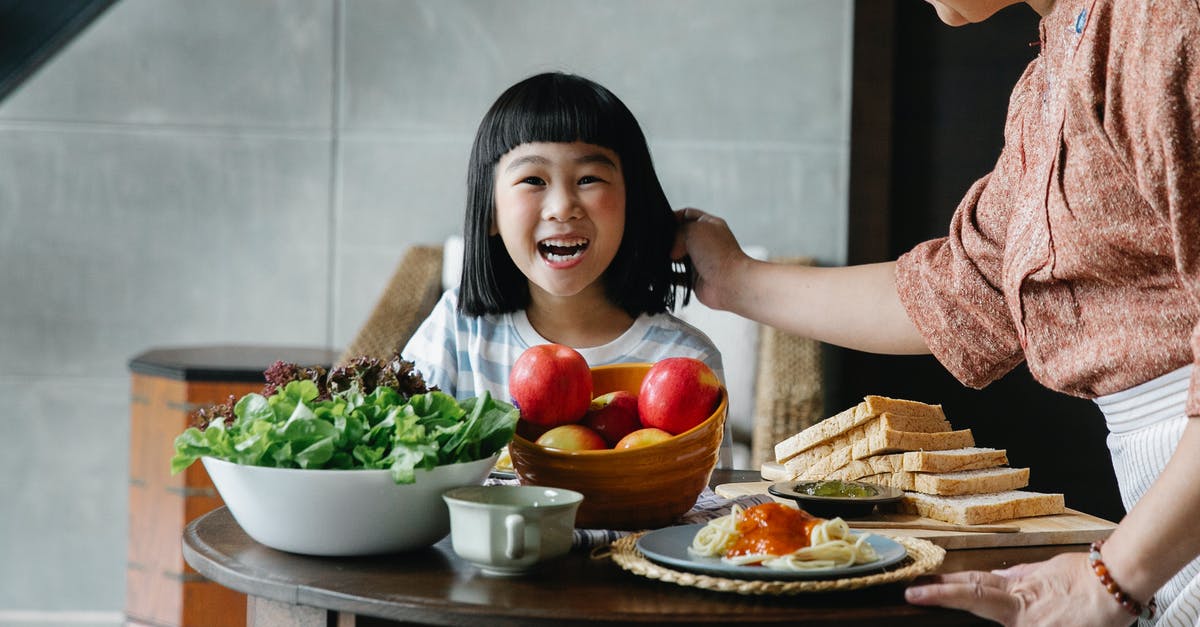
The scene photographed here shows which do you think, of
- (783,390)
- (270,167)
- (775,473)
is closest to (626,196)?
(775,473)

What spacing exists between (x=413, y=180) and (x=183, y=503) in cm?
145

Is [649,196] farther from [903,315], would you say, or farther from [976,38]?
[976,38]

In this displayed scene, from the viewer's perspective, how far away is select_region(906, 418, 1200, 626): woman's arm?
46.5 inches

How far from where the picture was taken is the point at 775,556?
1173 millimetres

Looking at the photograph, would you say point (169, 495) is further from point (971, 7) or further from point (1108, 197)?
point (1108, 197)

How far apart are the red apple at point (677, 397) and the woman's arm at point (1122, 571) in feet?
1.08

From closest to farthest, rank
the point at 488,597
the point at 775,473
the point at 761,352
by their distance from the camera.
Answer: the point at 488,597, the point at 775,473, the point at 761,352

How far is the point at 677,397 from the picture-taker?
1396 millimetres

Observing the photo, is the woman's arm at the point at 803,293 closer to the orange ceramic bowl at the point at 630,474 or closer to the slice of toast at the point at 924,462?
the slice of toast at the point at 924,462

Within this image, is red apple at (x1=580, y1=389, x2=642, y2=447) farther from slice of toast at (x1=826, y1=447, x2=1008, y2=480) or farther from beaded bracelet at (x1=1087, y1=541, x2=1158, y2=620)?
beaded bracelet at (x1=1087, y1=541, x2=1158, y2=620)

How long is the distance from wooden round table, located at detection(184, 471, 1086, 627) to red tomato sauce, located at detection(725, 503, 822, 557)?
5cm

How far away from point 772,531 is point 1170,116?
57 cm

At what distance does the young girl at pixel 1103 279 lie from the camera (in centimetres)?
121

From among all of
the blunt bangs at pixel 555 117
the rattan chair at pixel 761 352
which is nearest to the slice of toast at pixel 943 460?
the blunt bangs at pixel 555 117
